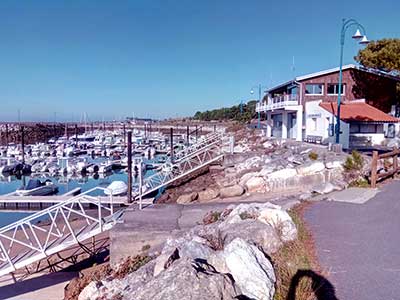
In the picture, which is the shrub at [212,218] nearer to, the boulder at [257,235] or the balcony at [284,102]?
the boulder at [257,235]

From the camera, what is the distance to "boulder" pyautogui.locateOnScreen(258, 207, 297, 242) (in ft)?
22.5

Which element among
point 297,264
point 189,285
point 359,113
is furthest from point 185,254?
point 359,113

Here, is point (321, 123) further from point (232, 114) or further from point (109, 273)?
point (232, 114)

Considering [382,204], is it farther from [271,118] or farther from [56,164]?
[56,164]

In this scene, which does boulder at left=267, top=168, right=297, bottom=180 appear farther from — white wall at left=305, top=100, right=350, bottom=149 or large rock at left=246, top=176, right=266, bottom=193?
white wall at left=305, top=100, right=350, bottom=149

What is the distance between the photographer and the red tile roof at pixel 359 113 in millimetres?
26359

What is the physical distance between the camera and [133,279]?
5.99 m

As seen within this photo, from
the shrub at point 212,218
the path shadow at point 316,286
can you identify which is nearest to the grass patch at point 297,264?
the path shadow at point 316,286

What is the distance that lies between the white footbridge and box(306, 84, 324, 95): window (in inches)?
352

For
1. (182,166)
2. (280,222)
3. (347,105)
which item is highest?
(347,105)

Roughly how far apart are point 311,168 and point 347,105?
60.9 feet

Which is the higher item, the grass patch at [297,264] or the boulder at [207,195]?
the grass patch at [297,264]

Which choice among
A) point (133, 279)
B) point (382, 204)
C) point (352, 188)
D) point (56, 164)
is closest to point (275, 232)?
point (133, 279)

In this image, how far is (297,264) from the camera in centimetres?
588
